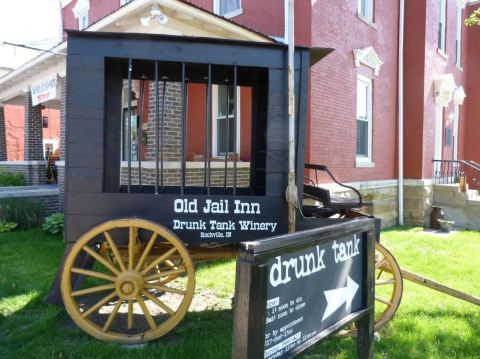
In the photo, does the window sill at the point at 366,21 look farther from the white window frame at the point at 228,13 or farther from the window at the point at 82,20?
the window at the point at 82,20

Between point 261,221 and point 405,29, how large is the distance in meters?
10.0

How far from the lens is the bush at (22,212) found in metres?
8.18

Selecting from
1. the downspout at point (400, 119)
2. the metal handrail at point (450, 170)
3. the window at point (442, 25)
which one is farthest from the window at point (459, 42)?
the downspout at point (400, 119)

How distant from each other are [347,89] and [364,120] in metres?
1.31

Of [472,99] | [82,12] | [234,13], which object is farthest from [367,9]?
[82,12]

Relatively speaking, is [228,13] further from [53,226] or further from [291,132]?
[291,132]

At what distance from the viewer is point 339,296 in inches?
92.3

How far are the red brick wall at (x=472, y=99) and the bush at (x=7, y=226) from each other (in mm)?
14615

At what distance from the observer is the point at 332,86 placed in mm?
8492

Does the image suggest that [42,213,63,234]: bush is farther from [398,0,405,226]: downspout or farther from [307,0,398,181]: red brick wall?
[398,0,405,226]: downspout

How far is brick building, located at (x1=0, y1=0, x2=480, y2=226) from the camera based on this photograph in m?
7.15

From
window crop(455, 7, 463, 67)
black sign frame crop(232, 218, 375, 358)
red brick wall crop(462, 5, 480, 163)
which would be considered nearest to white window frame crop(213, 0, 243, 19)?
black sign frame crop(232, 218, 375, 358)

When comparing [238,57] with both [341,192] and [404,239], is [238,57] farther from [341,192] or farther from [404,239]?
[404,239]

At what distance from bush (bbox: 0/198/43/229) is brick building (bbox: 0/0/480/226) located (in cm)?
192
